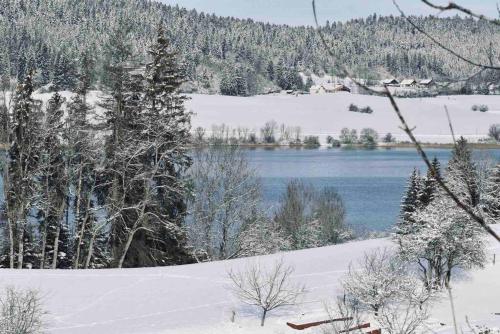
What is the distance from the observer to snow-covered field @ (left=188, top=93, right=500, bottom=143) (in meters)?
127

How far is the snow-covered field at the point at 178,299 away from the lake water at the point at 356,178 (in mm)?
9635

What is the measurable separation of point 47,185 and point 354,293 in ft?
42.4

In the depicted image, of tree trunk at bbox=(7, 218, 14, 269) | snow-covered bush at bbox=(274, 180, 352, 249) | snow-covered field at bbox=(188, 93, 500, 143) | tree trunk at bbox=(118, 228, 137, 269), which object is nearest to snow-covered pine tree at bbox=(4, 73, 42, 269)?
tree trunk at bbox=(7, 218, 14, 269)

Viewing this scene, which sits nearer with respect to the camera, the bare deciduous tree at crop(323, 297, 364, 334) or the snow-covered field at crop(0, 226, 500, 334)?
the bare deciduous tree at crop(323, 297, 364, 334)

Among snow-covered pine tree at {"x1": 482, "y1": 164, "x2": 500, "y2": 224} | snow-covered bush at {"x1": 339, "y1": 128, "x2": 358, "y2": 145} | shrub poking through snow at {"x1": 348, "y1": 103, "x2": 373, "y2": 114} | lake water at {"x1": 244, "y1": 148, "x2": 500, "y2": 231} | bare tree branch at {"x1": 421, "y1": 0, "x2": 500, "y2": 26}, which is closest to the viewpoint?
bare tree branch at {"x1": 421, "y1": 0, "x2": 500, "y2": 26}

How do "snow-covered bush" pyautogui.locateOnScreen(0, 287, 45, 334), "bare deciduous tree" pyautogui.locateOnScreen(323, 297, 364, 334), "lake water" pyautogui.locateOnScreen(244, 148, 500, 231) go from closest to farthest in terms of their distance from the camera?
1. "snow-covered bush" pyautogui.locateOnScreen(0, 287, 45, 334)
2. "bare deciduous tree" pyautogui.locateOnScreen(323, 297, 364, 334)
3. "lake water" pyautogui.locateOnScreen(244, 148, 500, 231)

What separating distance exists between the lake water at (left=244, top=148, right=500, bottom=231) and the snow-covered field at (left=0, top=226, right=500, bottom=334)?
9635 mm

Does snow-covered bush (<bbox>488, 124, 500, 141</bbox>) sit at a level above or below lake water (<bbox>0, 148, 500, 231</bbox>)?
above

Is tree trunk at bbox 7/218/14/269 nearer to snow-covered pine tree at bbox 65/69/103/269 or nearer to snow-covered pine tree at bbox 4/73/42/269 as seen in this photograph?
snow-covered pine tree at bbox 4/73/42/269

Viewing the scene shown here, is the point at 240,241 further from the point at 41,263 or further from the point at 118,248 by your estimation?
the point at 41,263

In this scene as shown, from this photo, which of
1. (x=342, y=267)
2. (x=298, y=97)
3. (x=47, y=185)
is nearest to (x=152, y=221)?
(x=47, y=185)

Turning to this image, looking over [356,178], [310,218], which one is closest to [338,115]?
[356,178]

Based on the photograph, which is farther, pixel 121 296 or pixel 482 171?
pixel 482 171

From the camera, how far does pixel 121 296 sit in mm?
21484
